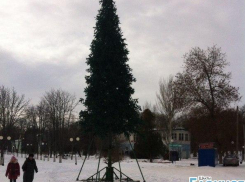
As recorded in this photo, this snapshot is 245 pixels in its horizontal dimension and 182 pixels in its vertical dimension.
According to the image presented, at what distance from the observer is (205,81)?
151 ft

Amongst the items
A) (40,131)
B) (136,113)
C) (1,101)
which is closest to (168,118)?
(40,131)

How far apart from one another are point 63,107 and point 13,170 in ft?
159

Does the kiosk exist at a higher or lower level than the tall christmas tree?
lower

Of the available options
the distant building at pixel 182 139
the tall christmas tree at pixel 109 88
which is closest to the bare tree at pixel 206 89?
the tall christmas tree at pixel 109 88

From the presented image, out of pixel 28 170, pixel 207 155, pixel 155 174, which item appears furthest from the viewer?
pixel 207 155

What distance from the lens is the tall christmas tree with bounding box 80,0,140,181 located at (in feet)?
68.3

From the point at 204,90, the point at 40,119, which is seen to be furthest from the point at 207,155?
the point at 40,119

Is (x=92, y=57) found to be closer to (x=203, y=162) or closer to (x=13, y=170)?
(x=13, y=170)

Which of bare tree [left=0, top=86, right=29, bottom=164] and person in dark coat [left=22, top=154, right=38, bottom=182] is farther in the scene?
bare tree [left=0, top=86, right=29, bottom=164]

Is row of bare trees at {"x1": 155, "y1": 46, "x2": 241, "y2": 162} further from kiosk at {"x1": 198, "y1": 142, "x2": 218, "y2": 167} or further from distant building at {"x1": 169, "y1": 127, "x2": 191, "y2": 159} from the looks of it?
distant building at {"x1": 169, "y1": 127, "x2": 191, "y2": 159}

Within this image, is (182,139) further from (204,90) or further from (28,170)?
(28,170)

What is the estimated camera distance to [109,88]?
2098cm

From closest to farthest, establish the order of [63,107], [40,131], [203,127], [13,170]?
[13,170] → [203,127] → [63,107] → [40,131]

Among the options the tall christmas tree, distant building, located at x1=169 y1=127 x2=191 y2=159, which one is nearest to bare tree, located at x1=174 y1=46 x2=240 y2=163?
the tall christmas tree
